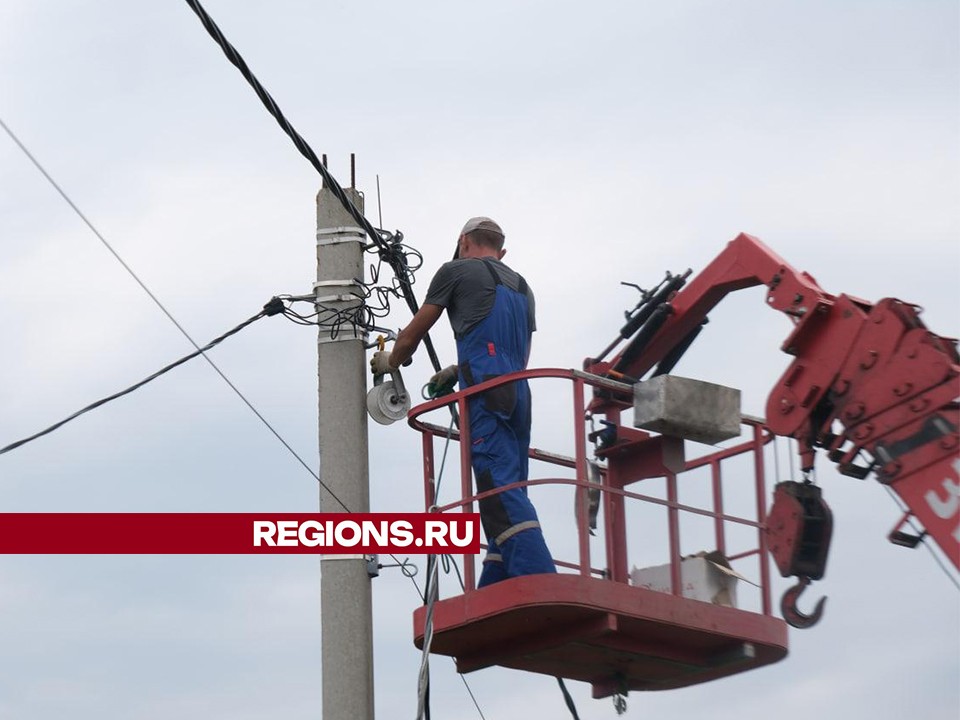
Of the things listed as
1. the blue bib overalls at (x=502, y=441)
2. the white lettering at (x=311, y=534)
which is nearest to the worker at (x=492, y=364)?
the blue bib overalls at (x=502, y=441)

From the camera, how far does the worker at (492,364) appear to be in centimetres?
1223

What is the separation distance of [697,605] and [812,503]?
3.12 ft

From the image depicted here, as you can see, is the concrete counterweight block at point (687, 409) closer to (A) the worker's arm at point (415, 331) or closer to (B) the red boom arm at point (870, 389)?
(B) the red boom arm at point (870, 389)

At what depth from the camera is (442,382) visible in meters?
13.2

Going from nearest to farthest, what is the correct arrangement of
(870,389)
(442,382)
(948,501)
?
(948,501), (870,389), (442,382)

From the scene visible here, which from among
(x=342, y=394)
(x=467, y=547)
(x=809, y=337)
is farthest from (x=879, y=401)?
(x=342, y=394)

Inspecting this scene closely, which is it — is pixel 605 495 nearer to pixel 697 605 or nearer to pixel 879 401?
pixel 697 605

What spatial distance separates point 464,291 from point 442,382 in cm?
69

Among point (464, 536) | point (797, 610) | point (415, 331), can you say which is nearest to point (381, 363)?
point (415, 331)

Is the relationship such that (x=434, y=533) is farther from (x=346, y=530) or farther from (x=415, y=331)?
(x=415, y=331)

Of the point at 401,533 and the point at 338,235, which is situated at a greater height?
the point at 338,235

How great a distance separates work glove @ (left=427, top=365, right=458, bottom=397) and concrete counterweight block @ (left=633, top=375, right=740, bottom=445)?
1.18 meters

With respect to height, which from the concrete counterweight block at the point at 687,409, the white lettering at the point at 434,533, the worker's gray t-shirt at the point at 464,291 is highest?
the worker's gray t-shirt at the point at 464,291

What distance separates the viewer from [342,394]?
1302 centimetres
